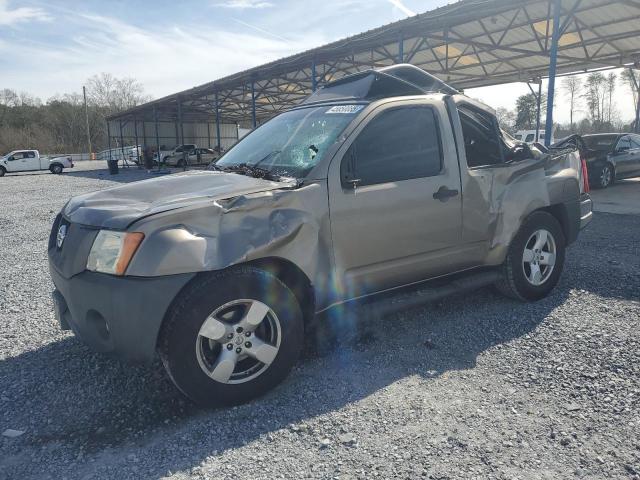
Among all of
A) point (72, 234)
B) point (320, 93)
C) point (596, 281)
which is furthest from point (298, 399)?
point (596, 281)

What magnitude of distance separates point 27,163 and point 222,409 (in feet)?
121

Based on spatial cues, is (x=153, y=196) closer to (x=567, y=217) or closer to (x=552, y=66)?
(x=567, y=217)

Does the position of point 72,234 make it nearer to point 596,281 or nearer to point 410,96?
point 410,96

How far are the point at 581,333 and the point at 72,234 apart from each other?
368cm

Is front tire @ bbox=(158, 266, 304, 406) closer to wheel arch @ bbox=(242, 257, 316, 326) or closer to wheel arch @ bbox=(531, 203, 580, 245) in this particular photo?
wheel arch @ bbox=(242, 257, 316, 326)

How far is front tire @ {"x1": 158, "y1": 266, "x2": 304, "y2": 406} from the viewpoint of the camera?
255 centimetres

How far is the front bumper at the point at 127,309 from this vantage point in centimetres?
246

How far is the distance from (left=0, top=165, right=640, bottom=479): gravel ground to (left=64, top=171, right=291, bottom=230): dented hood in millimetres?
1107

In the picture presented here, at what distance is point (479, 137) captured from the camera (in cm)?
389

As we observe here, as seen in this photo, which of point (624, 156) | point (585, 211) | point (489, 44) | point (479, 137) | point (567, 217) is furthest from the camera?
point (489, 44)

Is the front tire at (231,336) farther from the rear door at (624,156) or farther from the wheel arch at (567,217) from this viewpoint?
the rear door at (624,156)

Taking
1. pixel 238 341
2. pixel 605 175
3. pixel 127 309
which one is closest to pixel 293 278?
pixel 238 341

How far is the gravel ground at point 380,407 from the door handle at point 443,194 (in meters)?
1.01

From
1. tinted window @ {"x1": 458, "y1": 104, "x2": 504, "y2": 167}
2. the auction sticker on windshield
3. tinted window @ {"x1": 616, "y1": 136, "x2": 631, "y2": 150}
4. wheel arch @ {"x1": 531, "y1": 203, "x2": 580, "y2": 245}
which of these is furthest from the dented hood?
tinted window @ {"x1": 616, "y1": 136, "x2": 631, "y2": 150}
